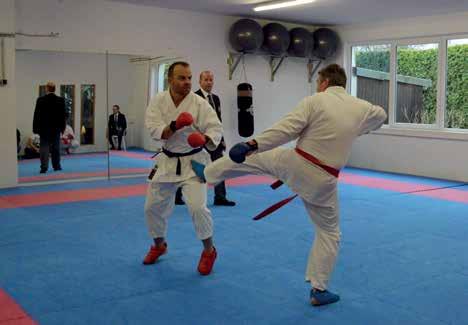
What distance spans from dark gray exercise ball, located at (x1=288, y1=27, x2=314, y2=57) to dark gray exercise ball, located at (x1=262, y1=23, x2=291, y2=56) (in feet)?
0.54

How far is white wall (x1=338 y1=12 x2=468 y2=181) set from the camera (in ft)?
27.3

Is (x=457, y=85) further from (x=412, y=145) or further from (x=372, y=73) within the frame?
(x=372, y=73)

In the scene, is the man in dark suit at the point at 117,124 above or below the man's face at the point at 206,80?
below

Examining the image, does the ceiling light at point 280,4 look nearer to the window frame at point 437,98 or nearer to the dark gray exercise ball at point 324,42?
the dark gray exercise ball at point 324,42

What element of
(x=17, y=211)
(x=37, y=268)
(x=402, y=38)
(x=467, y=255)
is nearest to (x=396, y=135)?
(x=402, y=38)

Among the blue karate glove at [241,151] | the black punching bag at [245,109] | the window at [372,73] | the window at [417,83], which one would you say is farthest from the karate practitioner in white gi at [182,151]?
the window at [372,73]

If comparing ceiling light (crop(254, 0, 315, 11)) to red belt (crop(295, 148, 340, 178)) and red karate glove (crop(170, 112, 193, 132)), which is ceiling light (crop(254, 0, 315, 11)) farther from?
red belt (crop(295, 148, 340, 178))

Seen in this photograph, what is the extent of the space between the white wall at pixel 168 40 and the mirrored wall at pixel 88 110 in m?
0.18

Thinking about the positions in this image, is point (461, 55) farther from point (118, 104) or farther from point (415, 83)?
point (118, 104)

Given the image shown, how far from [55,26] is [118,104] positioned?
4.67 feet

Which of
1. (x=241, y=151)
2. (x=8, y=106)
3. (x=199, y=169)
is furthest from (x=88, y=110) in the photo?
(x=241, y=151)

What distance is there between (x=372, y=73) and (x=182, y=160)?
273 inches

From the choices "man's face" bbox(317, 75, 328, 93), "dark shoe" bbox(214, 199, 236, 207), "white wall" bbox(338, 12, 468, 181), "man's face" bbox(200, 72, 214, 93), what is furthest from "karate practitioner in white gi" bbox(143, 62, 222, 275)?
"white wall" bbox(338, 12, 468, 181)

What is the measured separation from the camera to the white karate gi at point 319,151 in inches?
114
